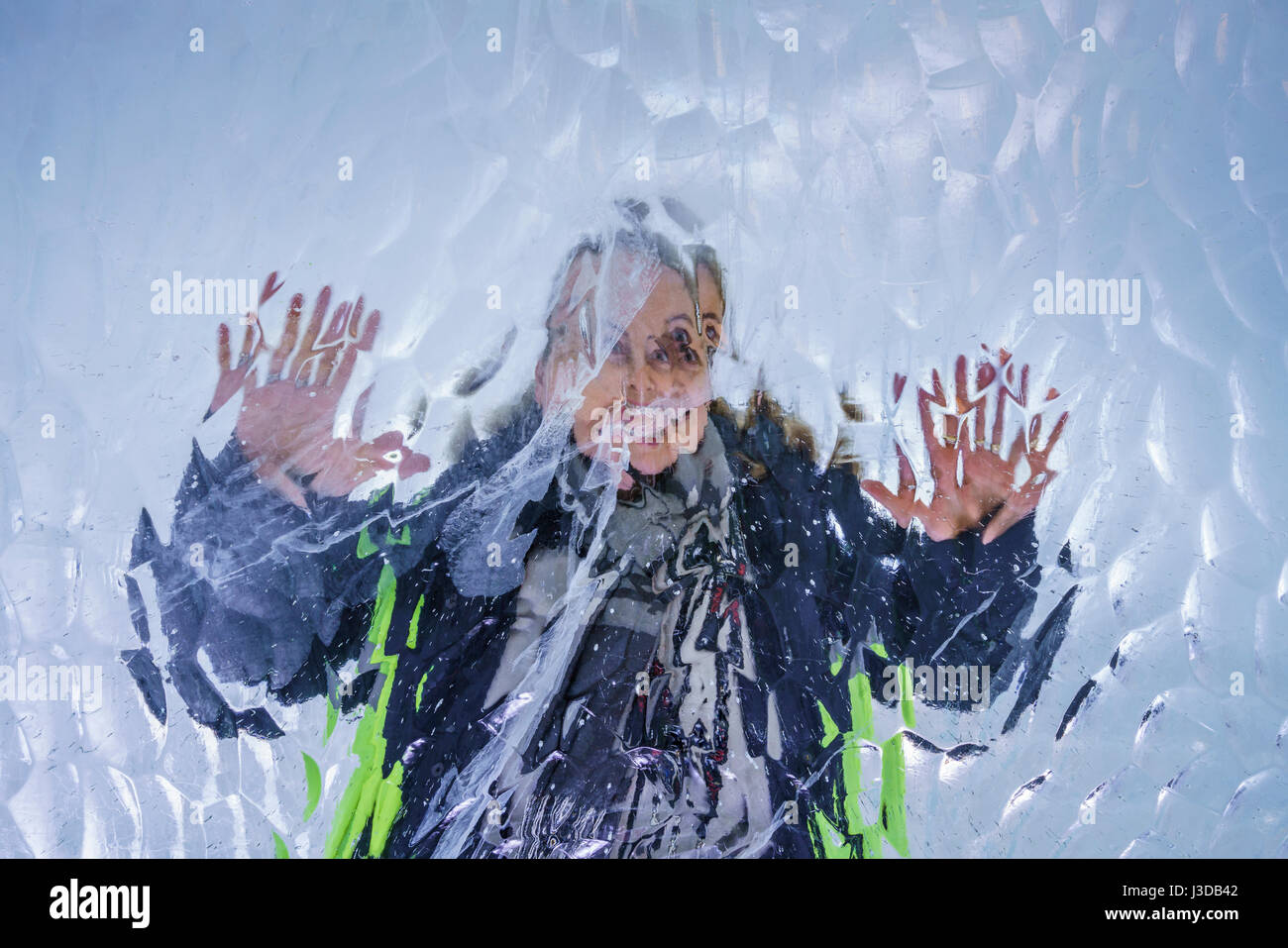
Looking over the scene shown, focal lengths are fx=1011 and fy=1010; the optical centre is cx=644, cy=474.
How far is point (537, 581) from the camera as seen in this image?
55.1 inches

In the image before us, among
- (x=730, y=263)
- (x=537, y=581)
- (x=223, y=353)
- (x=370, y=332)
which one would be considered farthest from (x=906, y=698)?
(x=223, y=353)

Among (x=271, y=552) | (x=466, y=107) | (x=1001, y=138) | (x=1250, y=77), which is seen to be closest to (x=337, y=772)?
(x=271, y=552)

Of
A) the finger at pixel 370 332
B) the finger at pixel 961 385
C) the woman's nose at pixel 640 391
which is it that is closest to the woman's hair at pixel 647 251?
the woman's nose at pixel 640 391

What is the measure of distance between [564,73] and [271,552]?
78 cm

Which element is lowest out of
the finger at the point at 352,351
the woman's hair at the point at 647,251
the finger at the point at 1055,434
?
the finger at the point at 1055,434

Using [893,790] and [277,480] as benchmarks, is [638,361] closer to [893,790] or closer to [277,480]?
[277,480]

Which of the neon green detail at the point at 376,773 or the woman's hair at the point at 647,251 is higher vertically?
the woman's hair at the point at 647,251

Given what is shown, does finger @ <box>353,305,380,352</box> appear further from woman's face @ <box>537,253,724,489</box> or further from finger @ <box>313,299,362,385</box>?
woman's face @ <box>537,253,724,489</box>

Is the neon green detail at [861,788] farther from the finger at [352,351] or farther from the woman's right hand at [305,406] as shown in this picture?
the finger at [352,351]

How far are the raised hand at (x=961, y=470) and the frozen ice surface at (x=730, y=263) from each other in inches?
1.6

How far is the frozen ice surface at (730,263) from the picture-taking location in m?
1.40

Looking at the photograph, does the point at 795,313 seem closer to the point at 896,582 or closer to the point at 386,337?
the point at 896,582

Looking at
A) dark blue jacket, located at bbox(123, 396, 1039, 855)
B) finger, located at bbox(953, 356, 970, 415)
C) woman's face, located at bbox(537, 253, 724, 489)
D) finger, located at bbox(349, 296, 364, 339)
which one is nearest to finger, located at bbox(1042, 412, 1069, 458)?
finger, located at bbox(953, 356, 970, 415)

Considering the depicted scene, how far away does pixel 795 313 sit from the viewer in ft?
4.62
